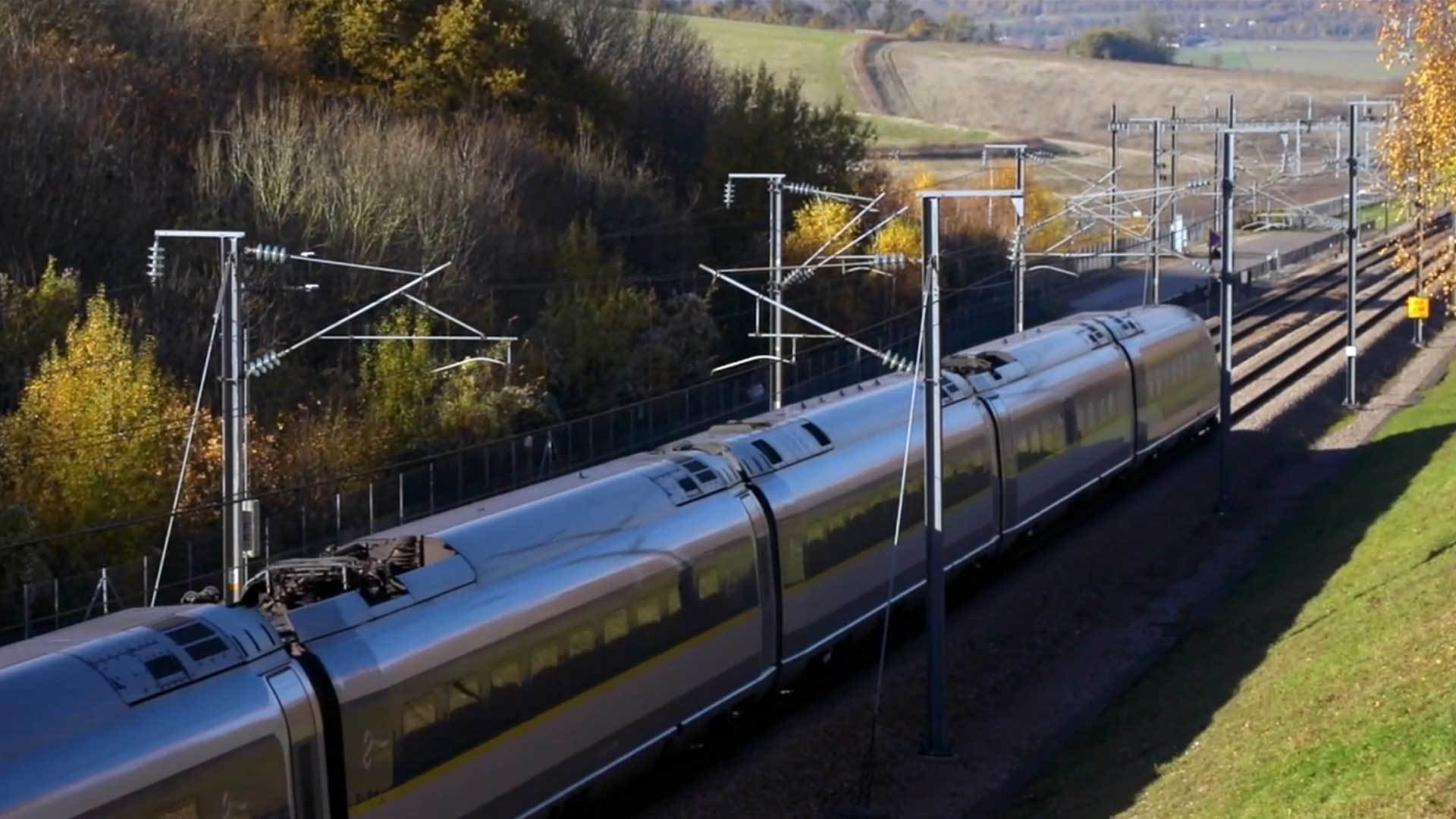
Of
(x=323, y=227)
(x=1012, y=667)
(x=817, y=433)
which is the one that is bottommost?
(x=1012, y=667)

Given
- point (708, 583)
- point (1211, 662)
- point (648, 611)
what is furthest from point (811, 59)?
point (648, 611)

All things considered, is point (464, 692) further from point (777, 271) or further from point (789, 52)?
point (789, 52)

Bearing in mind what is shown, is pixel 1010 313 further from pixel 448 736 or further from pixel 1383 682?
pixel 448 736

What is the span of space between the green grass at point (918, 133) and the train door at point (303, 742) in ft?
375

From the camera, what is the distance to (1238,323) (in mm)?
63500

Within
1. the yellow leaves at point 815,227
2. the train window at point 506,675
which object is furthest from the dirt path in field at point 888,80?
the train window at point 506,675

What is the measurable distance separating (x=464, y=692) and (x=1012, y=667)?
11470mm

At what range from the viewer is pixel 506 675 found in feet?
50.1

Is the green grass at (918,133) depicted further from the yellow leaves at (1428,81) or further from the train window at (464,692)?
the train window at (464,692)

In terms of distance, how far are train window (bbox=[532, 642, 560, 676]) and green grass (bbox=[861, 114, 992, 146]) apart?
364ft

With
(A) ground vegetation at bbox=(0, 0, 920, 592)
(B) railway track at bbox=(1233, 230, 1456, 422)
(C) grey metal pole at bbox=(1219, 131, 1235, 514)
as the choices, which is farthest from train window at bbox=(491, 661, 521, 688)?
(B) railway track at bbox=(1233, 230, 1456, 422)

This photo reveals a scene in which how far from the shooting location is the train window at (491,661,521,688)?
595 inches

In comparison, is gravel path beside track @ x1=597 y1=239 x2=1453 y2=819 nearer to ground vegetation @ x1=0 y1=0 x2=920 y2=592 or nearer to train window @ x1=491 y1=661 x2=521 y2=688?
train window @ x1=491 y1=661 x2=521 y2=688

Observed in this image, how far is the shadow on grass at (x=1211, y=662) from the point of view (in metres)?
18.9
